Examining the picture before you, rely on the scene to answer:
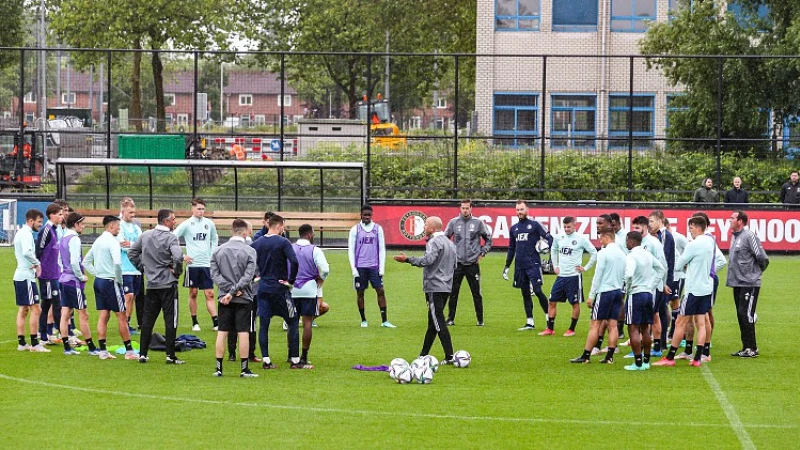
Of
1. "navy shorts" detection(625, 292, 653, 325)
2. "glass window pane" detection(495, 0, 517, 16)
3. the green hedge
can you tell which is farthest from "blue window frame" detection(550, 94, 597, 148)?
"navy shorts" detection(625, 292, 653, 325)

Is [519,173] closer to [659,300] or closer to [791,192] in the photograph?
[791,192]

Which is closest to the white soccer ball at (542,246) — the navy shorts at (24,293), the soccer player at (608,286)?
the soccer player at (608,286)

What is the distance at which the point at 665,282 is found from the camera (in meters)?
17.0

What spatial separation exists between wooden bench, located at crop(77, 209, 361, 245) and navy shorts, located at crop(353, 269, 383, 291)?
1165cm

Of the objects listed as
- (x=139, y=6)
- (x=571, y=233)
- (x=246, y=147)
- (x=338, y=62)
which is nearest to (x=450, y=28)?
(x=139, y=6)

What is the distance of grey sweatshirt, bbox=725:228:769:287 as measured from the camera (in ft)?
56.1

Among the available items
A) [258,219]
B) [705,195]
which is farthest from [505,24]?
[258,219]

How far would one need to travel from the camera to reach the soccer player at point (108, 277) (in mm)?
16328

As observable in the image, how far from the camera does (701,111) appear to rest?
36.5m

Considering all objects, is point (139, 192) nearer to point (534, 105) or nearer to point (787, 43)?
point (534, 105)

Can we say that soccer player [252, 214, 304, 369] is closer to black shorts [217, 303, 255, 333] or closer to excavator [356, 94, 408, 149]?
black shorts [217, 303, 255, 333]

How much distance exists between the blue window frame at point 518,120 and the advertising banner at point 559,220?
308 centimetres

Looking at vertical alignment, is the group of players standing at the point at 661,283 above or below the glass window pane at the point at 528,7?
below

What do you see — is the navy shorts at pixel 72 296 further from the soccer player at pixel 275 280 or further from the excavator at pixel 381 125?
the excavator at pixel 381 125
